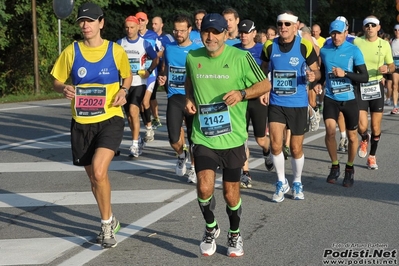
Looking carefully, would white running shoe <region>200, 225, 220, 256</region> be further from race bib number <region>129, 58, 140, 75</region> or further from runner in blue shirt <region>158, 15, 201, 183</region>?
race bib number <region>129, 58, 140, 75</region>

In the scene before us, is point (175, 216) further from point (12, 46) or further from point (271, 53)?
point (12, 46)

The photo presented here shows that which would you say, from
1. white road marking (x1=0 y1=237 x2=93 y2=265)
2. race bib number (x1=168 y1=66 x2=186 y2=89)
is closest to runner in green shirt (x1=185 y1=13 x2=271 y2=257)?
white road marking (x1=0 y1=237 x2=93 y2=265)

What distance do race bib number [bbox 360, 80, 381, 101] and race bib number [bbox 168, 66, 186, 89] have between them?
2432mm

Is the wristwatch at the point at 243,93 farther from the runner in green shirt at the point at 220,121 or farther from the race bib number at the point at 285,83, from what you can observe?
the race bib number at the point at 285,83

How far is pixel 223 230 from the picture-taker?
26.2 feet

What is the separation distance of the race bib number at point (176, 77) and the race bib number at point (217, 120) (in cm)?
394

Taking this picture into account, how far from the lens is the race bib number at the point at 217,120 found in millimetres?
7121

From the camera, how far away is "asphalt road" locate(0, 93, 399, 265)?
7.10 metres

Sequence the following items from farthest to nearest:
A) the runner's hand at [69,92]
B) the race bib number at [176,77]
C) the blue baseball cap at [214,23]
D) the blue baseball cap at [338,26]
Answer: the race bib number at [176,77] → the blue baseball cap at [338,26] → the runner's hand at [69,92] → the blue baseball cap at [214,23]

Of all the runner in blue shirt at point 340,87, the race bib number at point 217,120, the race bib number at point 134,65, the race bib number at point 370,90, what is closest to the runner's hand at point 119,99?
the race bib number at point 217,120

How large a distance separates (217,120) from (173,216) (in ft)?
5.73

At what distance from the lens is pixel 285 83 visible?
959 centimetres

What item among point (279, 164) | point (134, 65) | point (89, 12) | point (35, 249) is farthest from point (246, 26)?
point (35, 249)

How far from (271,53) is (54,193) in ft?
9.28
